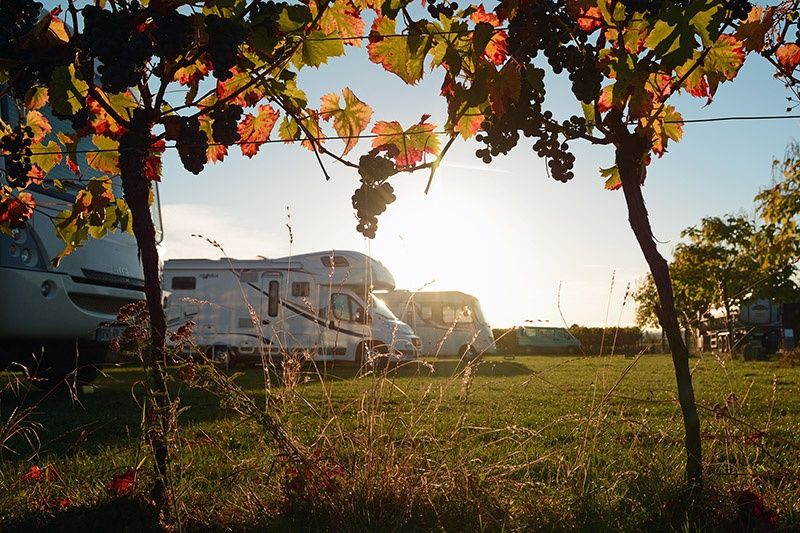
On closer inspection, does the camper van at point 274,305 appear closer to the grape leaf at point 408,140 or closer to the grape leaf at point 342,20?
the grape leaf at point 408,140

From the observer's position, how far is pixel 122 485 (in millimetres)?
2756

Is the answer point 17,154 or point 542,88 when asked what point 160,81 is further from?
point 542,88

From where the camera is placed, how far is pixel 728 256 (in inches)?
1492

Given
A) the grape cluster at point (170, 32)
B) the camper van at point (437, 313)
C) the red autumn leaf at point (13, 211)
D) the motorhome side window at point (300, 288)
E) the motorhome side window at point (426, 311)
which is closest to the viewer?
the grape cluster at point (170, 32)

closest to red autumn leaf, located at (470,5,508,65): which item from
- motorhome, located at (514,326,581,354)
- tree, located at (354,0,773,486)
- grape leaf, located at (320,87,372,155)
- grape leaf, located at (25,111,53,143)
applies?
tree, located at (354,0,773,486)

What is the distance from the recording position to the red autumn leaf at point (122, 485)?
2.74 m

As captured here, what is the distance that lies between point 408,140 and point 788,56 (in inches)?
62.6

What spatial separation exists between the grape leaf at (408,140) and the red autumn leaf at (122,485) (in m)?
1.54

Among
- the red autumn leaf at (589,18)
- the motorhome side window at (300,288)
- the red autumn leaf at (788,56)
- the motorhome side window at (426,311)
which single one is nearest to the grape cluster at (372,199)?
the red autumn leaf at (589,18)

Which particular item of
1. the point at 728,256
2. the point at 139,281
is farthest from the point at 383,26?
the point at 728,256

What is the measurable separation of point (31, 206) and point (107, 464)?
1561mm

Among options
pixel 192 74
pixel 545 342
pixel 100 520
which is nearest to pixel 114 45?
pixel 192 74

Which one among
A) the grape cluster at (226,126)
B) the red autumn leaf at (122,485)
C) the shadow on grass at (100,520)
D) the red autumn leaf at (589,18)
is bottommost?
the shadow on grass at (100,520)

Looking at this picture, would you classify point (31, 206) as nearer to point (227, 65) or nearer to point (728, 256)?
point (227, 65)
